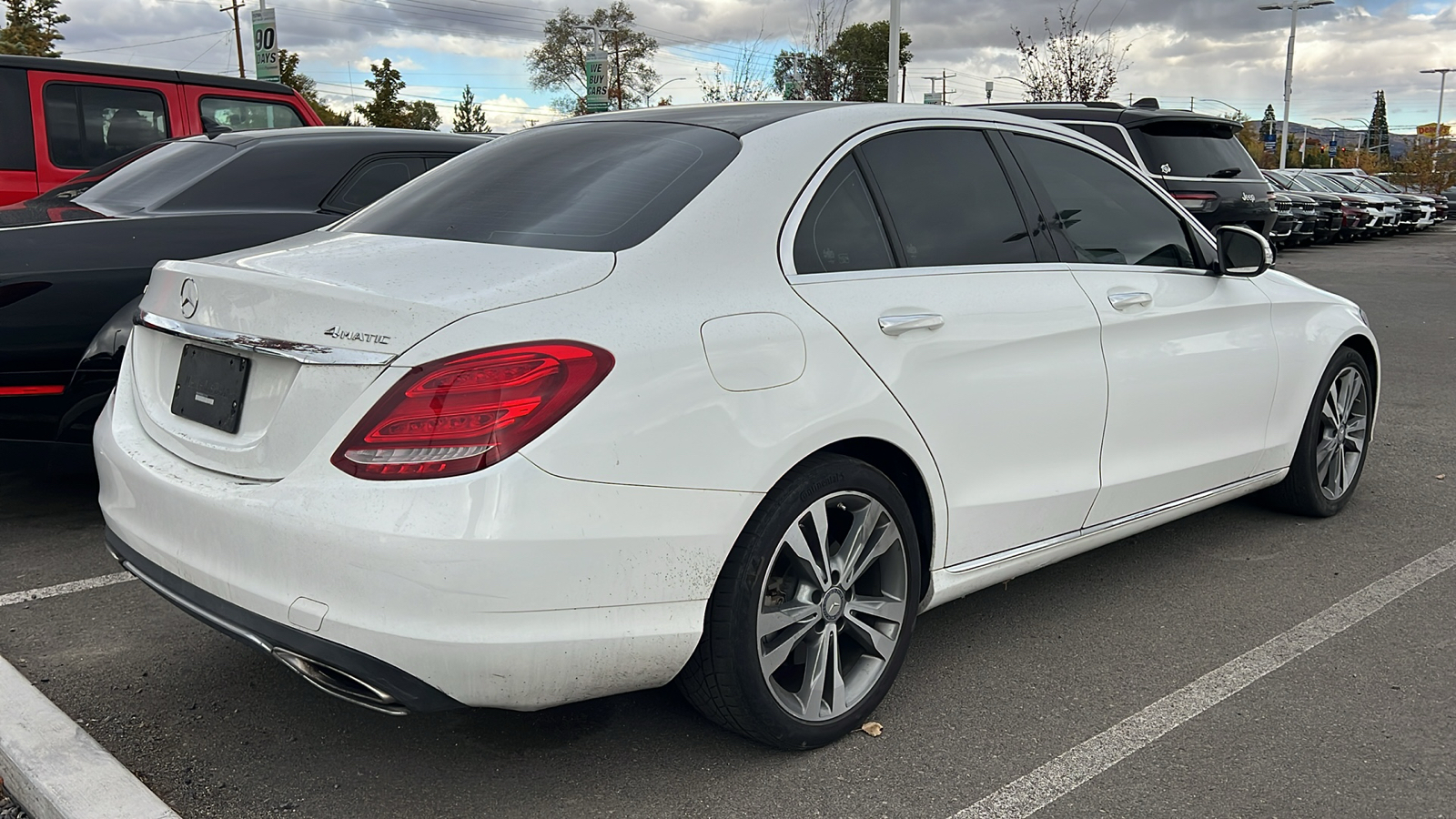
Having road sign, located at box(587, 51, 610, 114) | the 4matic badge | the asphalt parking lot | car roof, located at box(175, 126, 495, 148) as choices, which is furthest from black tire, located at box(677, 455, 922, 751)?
road sign, located at box(587, 51, 610, 114)

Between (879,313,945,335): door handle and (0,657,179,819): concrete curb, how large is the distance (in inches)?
76.4

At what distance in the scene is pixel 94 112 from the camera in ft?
24.2

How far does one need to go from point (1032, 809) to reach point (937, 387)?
1.05 meters

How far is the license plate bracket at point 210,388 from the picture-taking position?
2.64 metres

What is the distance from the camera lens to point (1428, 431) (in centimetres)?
678

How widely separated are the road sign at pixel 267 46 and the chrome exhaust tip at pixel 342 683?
24.3m

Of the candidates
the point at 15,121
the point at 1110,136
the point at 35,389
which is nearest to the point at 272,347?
the point at 35,389

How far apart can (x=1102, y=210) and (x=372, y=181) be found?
364 centimetres

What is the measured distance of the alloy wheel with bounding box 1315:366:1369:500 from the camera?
4.88 meters

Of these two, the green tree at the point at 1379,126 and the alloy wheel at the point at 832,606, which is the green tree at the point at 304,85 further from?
the green tree at the point at 1379,126

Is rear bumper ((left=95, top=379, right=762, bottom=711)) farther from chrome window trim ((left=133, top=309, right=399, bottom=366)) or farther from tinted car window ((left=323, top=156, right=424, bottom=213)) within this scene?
tinted car window ((left=323, top=156, right=424, bottom=213))

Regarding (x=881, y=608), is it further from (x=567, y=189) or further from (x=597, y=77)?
(x=597, y=77)

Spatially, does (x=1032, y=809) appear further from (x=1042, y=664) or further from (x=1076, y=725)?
(x=1042, y=664)

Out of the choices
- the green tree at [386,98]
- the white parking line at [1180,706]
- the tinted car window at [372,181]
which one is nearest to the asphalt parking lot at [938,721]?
the white parking line at [1180,706]
